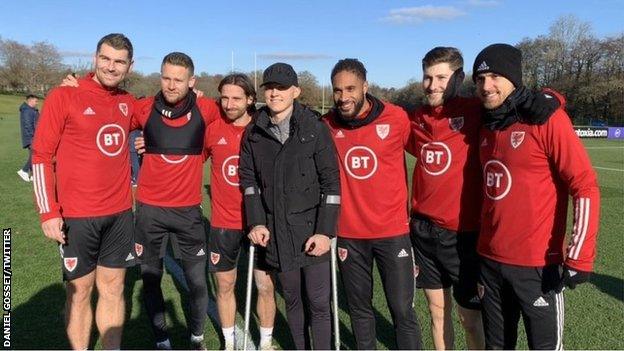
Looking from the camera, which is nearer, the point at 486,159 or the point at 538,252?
the point at 538,252

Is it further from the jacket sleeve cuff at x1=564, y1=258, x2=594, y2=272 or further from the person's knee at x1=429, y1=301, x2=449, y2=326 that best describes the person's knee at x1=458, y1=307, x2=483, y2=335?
the jacket sleeve cuff at x1=564, y1=258, x2=594, y2=272

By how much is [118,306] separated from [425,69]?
320 cm

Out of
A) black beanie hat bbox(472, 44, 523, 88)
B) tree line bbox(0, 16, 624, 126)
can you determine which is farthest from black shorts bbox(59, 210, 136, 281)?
tree line bbox(0, 16, 624, 126)

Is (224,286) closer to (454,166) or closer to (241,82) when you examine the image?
(241,82)

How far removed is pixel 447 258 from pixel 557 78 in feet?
242

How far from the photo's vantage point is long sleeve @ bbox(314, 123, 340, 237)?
354 centimetres

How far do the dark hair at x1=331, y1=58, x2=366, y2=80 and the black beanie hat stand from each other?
863 mm

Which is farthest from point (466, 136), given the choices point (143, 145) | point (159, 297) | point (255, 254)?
point (159, 297)

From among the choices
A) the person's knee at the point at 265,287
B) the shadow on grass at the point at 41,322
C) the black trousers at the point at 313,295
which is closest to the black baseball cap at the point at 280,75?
the black trousers at the point at 313,295

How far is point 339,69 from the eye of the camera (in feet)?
12.0

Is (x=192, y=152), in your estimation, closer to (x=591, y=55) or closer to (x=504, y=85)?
(x=504, y=85)

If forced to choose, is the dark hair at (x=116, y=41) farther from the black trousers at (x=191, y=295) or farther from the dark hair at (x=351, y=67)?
the black trousers at (x=191, y=295)

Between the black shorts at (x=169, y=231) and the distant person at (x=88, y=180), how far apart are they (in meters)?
0.13

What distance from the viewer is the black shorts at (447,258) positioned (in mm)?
3639
